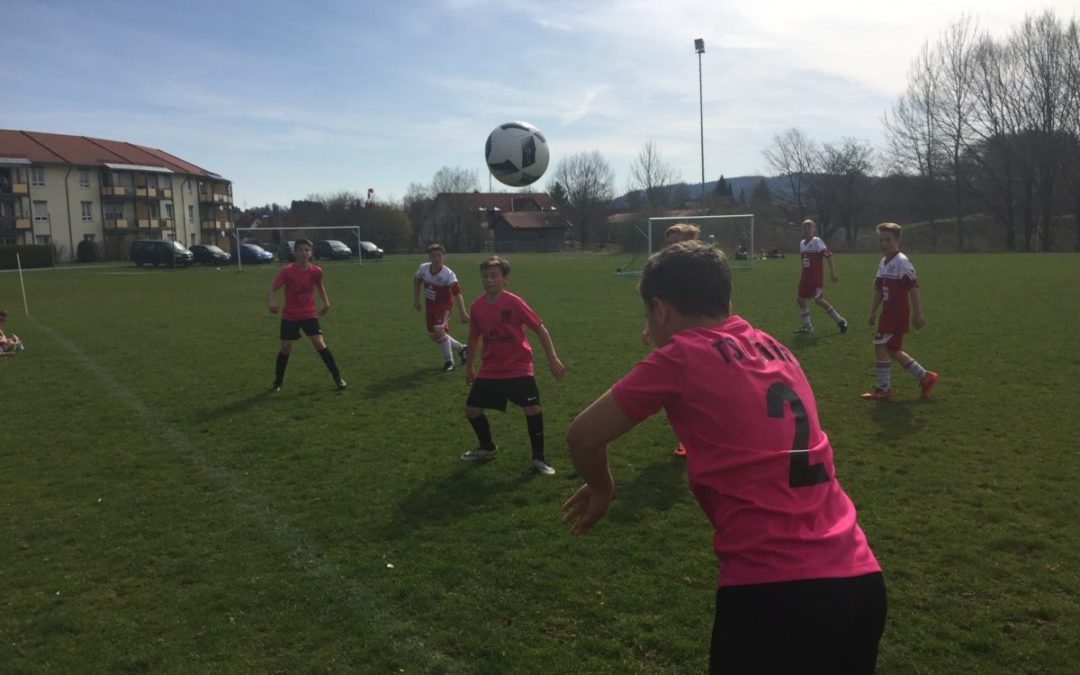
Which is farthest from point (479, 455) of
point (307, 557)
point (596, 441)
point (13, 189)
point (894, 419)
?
point (13, 189)

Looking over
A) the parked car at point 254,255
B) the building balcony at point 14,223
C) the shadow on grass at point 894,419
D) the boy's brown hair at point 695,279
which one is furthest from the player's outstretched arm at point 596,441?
the building balcony at point 14,223

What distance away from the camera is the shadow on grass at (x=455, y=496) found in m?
5.56

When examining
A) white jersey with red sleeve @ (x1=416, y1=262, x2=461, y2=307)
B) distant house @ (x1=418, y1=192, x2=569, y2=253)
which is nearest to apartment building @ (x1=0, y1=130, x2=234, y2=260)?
distant house @ (x1=418, y1=192, x2=569, y2=253)

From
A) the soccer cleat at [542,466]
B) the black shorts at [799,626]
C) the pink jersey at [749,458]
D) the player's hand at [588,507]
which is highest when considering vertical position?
the pink jersey at [749,458]

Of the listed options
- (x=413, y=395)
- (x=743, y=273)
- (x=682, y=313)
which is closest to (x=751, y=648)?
(x=682, y=313)

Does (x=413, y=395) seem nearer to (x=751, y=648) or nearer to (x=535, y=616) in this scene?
(x=535, y=616)

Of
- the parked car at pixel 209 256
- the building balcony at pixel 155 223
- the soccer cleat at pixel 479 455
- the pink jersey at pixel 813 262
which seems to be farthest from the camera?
the building balcony at pixel 155 223

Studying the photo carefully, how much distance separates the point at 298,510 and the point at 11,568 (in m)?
1.83

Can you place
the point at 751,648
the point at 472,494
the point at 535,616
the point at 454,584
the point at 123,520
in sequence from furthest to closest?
1. the point at 472,494
2. the point at 123,520
3. the point at 454,584
4. the point at 535,616
5. the point at 751,648

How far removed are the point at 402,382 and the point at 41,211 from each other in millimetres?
75443

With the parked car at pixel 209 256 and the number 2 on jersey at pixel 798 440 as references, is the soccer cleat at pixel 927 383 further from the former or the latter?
the parked car at pixel 209 256

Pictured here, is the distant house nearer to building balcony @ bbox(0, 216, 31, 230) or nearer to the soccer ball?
building balcony @ bbox(0, 216, 31, 230)

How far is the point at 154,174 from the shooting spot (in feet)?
265

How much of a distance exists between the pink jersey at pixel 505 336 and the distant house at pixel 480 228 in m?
72.8
